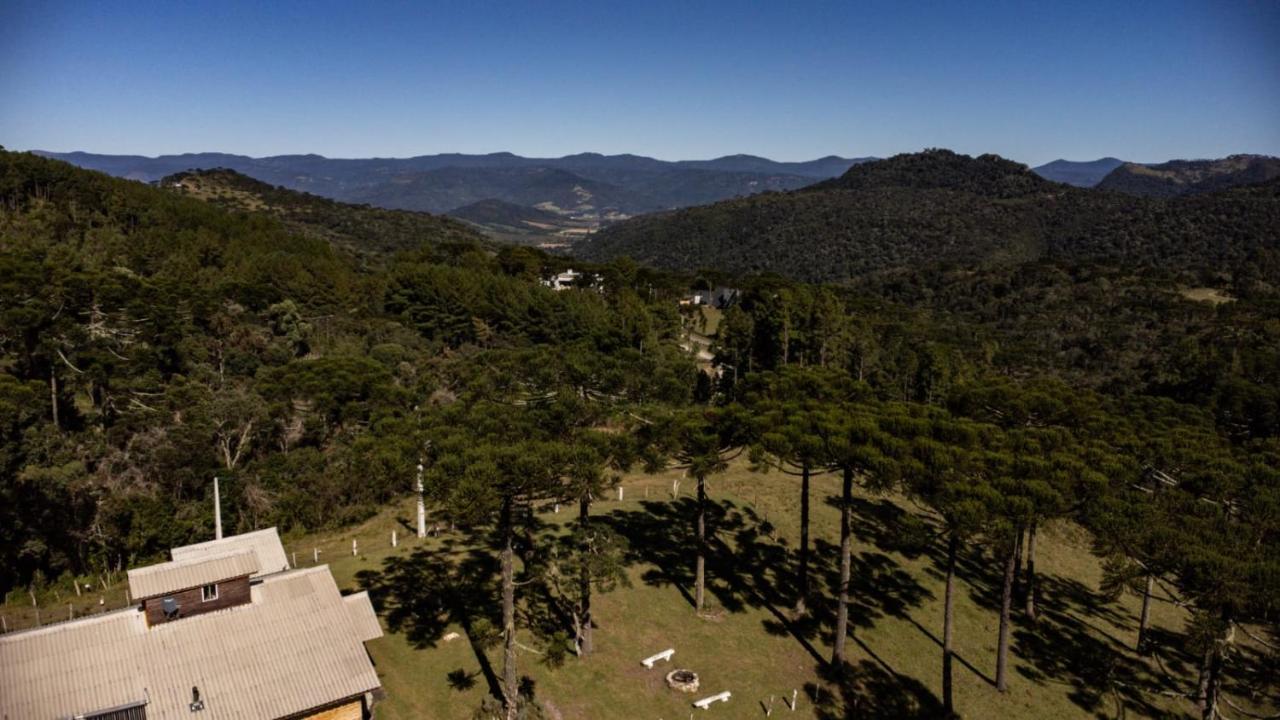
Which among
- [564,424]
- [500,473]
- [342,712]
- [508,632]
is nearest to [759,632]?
[508,632]

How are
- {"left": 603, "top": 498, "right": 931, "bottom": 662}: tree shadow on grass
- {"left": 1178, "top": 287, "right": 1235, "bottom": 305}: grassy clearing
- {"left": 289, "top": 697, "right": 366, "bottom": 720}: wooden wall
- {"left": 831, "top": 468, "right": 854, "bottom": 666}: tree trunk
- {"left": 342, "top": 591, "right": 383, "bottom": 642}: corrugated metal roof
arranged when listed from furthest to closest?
{"left": 1178, "top": 287, "right": 1235, "bottom": 305}: grassy clearing, {"left": 603, "top": 498, "right": 931, "bottom": 662}: tree shadow on grass, {"left": 831, "top": 468, "right": 854, "bottom": 666}: tree trunk, {"left": 342, "top": 591, "right": 383, "bottom": 642}: corrugated metal roof, {"left": 289, "top": 697, "right": 366, "bottom": 720}: wooden wall

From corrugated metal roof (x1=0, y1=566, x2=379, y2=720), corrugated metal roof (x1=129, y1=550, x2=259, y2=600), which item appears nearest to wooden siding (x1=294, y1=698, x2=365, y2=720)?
corrugated metal roof (x1=0, y1=566, x2=379, y2=720)

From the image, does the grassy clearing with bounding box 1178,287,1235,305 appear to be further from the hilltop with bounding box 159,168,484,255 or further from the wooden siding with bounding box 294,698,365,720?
the hilltop with bounding box 159,168,484,255

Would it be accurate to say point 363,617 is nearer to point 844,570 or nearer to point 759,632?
point 759,632

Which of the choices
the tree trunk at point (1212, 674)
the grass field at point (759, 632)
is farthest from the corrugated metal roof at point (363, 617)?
the tree trunk at point (1212, 674)

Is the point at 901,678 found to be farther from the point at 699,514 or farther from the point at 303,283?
the point at 303,283

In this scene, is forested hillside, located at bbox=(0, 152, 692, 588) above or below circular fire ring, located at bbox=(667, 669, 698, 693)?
above

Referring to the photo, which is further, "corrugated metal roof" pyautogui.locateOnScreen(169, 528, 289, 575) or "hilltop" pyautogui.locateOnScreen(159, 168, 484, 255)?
"hilltop" pyautogui.locateOnScreen(159, 168, 484, 255)

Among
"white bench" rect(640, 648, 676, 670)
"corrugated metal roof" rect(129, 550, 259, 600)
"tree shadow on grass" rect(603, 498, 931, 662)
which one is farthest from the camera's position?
"tree shadow on grass" rect(603, 498, 931, 662)

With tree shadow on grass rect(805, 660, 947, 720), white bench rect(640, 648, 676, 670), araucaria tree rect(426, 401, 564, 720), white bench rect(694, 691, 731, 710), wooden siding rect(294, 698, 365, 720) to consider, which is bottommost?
tree shadow on grass rect(805, 660, 947, 720)
